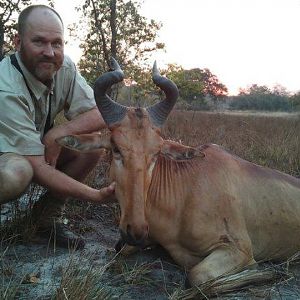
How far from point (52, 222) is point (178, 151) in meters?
1.72

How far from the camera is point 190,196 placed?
170 inches

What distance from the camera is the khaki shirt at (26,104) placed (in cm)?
435

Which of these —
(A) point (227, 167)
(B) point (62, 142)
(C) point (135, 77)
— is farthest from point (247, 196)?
(C) point (135, 77)

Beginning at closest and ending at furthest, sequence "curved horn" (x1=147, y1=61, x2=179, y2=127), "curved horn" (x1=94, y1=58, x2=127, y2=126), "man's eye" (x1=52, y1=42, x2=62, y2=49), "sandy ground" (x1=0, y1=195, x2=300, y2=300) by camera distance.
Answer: "sandy ground" (x1=0, y1=195, x2=300, y2=300) → "curved horn" (x1=94, y1=58, x2=127, y2=126) → "curved horn" (x1=147, y1=61, x2=179, y2=127) → "man's eye" (x1=52, y1=42, x2=62, y2=49)

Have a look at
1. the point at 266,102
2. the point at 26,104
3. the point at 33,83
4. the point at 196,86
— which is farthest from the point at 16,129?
the point at 196,86

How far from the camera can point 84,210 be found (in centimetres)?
568

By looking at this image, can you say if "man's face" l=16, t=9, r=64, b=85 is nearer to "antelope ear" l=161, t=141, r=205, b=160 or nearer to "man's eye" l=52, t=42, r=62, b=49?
"man's eye" l=52, t=42, r=62, b=49

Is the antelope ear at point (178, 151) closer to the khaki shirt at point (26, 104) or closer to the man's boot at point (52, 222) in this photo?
the khaki shirt at point (26, 104)

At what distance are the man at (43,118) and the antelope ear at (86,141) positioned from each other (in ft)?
1.00

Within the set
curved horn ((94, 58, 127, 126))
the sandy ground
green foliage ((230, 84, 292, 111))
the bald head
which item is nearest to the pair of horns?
curved horn ((94, 58, 127, 126))

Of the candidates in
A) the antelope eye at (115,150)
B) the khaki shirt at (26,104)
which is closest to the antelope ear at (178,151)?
the antelope eye at (115,150)

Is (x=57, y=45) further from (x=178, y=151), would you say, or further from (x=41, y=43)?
(x=178, y=151)

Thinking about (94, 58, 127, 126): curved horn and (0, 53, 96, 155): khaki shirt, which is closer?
(94, 58, 127, 126): curved horn

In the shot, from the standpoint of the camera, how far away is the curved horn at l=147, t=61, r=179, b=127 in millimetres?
4234
